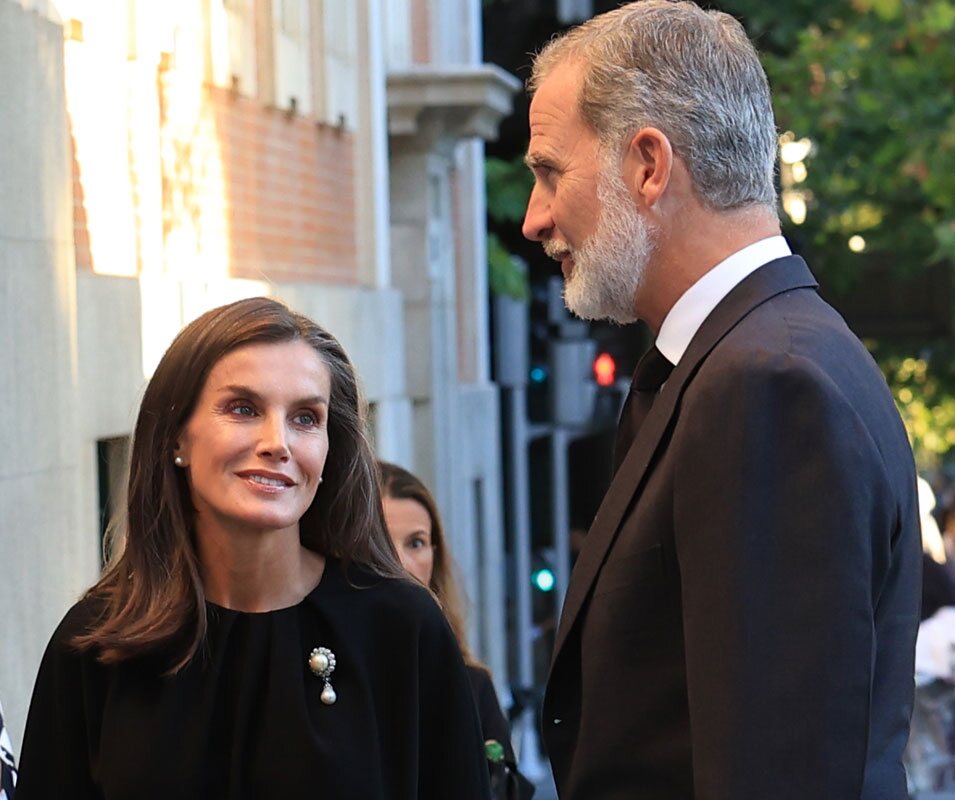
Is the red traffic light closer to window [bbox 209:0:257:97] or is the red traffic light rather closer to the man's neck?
window [bbox 209:0:257:97]

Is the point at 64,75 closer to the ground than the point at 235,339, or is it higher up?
higher up

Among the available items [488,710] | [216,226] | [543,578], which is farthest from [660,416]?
[543,578]

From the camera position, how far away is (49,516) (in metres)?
5.32

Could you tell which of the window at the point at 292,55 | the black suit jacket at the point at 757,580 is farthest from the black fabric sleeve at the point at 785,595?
the window at the point at 292,55

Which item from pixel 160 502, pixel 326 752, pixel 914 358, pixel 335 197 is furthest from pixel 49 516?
pixel 914 358

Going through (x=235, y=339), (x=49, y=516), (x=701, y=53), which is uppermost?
(x=701, y=53)

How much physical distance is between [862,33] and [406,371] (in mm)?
6034

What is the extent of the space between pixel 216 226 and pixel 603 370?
9.17m

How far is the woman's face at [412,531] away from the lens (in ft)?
17.3

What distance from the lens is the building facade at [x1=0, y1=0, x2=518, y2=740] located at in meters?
5.19

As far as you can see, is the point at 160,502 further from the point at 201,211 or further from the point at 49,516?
the point at 201,211

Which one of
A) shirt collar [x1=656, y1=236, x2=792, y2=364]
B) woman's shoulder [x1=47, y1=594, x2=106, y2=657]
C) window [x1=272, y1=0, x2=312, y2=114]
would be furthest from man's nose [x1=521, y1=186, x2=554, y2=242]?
window [x1=272, y1=0, x2=312, y2=114]

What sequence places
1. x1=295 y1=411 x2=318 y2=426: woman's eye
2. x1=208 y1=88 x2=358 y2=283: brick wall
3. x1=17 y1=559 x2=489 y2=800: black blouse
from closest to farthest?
1. x1=17 y1=559 x2=489 y2=800: black blouse
2. x1=295 y1=411 x2=318 y2=426: woman's eye
3. x1=208 y1=88 x2=358 y2=283: brick wall

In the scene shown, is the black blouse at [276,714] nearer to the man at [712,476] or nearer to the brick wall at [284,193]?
the man at [712,476]
